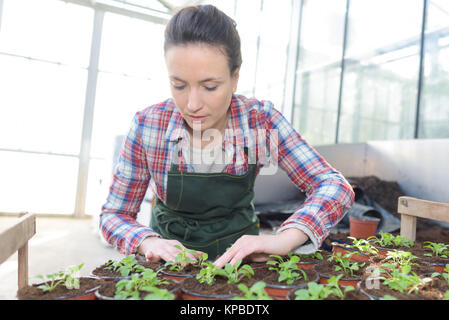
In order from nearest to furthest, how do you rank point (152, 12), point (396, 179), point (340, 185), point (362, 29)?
point (340, 185) < point (396, 179) < point (362, 29) < point (152, 12)

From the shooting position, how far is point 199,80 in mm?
1039

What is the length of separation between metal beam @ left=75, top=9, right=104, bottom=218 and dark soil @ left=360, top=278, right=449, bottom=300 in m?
6.71

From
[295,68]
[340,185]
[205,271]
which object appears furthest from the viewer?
[295,68]

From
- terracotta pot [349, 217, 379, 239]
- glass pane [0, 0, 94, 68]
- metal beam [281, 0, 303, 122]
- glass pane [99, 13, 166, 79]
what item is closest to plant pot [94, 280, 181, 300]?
terracotta pot [349, 217, 379, 239]

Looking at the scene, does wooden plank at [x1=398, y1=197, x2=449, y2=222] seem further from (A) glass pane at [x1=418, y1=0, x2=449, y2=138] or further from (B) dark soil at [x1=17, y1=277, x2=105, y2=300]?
(A) glass pane at [x1=418, y1=0, x2=449, y2=138]

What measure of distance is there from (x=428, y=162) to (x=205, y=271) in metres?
2.40

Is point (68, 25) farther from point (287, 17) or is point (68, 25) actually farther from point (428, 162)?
point (428, 162)

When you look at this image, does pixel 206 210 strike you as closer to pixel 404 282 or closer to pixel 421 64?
pixel 404 282

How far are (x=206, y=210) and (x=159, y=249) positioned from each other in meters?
0.28

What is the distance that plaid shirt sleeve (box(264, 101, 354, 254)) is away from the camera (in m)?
1.07

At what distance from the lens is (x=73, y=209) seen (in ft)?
22.7

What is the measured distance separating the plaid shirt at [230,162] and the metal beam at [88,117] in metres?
5.97

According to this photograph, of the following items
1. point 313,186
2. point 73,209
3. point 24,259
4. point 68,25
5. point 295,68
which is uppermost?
point 68,25
